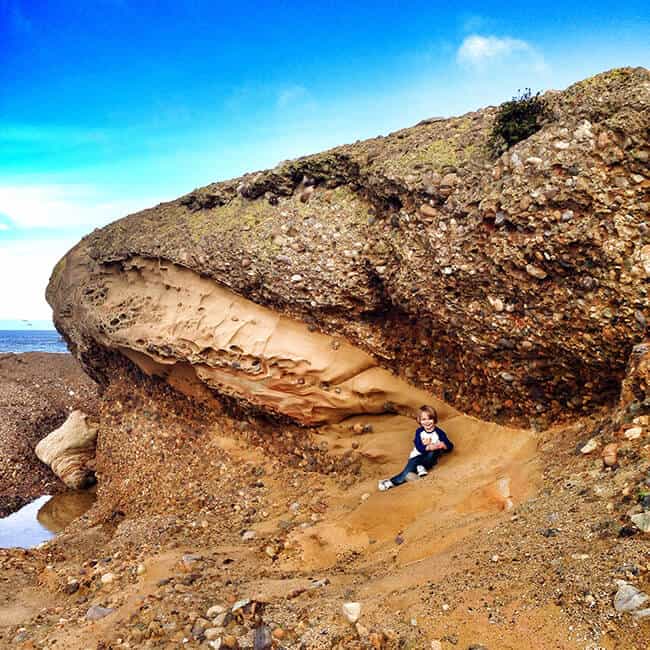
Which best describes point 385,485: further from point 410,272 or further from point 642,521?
point 642,521

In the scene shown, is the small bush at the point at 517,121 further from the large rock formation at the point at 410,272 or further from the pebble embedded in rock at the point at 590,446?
the pebble embedded in rock at the point at 590,446

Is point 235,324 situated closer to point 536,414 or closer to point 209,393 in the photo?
point 209,393

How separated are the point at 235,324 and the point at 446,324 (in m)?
3.56

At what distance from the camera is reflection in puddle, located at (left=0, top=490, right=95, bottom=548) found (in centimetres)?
997

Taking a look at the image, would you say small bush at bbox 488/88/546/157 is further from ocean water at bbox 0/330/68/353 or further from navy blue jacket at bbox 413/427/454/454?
ocean water at bbox 0/330/68/353

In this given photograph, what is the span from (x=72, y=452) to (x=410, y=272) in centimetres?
940

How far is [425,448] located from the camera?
272 inches

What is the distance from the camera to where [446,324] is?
6793 mm

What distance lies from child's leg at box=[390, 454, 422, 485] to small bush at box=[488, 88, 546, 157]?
395 cm

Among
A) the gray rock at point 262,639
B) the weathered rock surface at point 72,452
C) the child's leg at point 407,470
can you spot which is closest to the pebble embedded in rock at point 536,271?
the child's leg at point 407,470

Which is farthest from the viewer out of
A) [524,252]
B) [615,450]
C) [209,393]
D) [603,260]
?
[209,393]

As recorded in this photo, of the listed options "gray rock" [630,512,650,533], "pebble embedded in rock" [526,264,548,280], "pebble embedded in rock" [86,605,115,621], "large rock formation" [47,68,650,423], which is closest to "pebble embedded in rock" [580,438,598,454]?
"large rock formation" [47,68,650,423]

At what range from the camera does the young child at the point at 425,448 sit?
684 centimetres

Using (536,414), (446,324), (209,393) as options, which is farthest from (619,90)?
(209,393)
